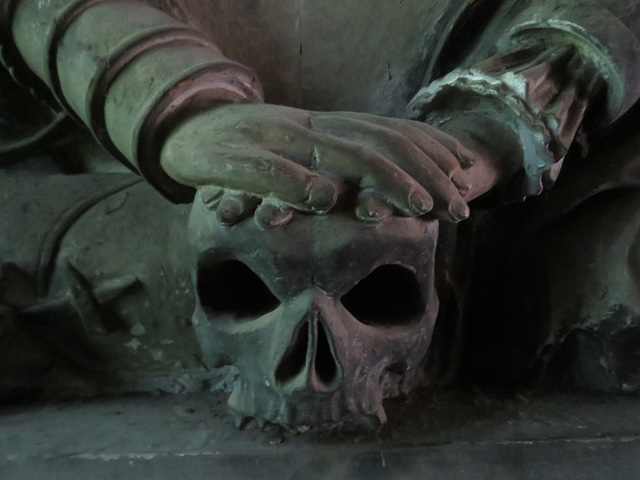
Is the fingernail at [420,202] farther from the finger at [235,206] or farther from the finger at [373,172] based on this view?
the finger at [235,206]

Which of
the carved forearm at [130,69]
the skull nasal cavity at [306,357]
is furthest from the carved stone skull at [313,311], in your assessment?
the carved forearm at [130,69]

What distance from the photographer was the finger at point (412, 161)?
604 millimetres

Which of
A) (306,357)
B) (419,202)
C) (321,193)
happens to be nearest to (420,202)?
(419,202)

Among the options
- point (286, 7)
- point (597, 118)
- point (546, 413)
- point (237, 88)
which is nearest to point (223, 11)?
point (286, 7)

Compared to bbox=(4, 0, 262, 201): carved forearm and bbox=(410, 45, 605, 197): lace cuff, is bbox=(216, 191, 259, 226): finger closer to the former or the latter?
bbox=(4, 0, 262, 201): carved forearm

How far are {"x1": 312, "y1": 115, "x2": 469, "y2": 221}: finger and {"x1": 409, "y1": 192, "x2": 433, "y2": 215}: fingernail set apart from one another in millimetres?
21

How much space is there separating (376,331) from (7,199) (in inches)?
27.0

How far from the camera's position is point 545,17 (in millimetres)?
742

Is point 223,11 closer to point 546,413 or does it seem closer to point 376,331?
point 376,331

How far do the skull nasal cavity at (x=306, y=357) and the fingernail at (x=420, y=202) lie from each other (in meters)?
0.17

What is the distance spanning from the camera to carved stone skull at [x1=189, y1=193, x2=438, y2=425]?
2.00ft

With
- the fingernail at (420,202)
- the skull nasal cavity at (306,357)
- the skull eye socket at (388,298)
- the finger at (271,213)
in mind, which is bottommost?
the skull nasal cavity at (306,357)

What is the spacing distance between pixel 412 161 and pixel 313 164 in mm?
108

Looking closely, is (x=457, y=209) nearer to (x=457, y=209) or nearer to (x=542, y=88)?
(x=457, y=209)
